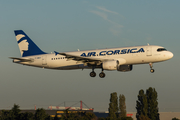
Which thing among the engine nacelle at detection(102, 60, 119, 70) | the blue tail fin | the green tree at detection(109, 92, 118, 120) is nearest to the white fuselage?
the engine nacelle at detection(102, 60, 119, 70)

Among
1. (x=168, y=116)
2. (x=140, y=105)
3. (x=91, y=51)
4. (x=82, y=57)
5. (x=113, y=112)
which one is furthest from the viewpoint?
(x=168, y=116)

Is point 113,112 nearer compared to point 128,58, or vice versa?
point 128,58

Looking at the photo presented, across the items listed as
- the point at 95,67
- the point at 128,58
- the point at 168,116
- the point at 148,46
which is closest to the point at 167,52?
the point at 148,46

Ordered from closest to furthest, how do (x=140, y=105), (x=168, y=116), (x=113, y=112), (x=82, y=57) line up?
(x=82, y=57) → (x=113, y=112) → (x=140, y=105) → (x=168, y=116)

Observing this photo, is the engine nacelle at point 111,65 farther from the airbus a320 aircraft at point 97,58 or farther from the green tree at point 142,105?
the green tree at point 142,105

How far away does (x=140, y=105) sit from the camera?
342 feet

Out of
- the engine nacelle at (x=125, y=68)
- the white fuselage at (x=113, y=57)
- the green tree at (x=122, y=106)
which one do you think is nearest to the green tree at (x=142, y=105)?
→ the green tree at (x=122, y=106)

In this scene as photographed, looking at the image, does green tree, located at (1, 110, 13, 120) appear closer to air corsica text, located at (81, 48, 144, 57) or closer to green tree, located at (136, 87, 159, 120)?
air corsica text, located at (81, 48, 144, 57)

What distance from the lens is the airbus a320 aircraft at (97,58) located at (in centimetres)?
5462

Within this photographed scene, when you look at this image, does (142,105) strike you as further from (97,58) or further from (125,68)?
(97,58)

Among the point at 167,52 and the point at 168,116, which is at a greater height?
the point at 167,52

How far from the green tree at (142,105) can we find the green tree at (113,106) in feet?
28.0

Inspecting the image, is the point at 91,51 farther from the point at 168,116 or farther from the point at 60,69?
the point at 168,116

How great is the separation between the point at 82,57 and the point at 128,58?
818 centimetres
